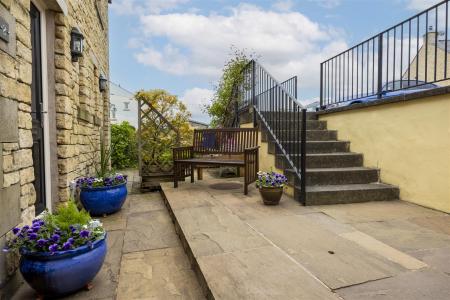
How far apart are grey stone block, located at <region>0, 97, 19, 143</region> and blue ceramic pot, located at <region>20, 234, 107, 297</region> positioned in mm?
676

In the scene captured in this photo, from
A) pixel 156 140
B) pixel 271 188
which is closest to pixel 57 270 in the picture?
pixel 271 188

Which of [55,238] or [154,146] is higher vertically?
[154,146]

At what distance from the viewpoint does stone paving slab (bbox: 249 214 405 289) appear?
5.47ft

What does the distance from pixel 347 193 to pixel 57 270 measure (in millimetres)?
2969

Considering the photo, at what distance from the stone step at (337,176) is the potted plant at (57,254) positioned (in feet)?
8.11

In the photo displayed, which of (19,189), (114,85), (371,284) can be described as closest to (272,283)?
(371,284)

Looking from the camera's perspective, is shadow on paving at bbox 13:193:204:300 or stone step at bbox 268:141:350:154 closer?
shadow on paving at bbox 13:193:204:300

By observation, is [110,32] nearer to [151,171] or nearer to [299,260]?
[151,171]

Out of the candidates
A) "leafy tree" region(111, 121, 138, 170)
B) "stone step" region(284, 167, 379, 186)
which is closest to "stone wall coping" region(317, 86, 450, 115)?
"stone step" region(284, 167, 379, 186)

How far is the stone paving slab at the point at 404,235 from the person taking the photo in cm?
212

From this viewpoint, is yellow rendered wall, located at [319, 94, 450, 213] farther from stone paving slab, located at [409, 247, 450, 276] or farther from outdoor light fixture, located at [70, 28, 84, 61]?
outdoor light fixture, located at [70, 28, 84, 61]

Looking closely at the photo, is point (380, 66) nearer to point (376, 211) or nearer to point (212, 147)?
point (376, 211)

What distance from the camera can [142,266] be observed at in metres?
2.07

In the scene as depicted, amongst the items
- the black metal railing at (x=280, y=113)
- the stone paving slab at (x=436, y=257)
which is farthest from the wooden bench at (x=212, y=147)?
the stone paving slab at (x=436, y=257)
